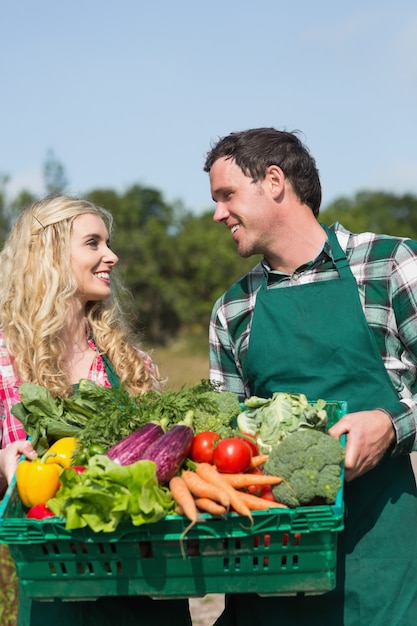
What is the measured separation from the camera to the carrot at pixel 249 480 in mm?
2648

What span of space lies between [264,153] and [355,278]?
2.40ft

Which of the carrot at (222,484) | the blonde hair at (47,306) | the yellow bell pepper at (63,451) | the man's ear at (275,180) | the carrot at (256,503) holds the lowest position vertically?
the carrot at (256,503)

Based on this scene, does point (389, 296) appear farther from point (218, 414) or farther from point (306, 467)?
point (306, 467)

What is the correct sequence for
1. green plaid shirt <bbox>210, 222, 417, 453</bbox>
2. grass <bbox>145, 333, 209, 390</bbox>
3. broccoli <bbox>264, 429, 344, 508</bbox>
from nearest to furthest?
broccoli <bbox>264, 429, 344, 508</bbox> → green plaid shirt <bbox>210, 222, 417, 453</bbox> → grass <bbox>145, 333, 209, 390</bbox>

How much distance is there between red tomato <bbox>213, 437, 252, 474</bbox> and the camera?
2.71m

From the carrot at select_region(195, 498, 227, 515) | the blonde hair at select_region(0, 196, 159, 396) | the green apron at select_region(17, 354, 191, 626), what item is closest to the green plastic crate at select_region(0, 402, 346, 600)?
the carrot at select_region(195, 498, 227, 515)

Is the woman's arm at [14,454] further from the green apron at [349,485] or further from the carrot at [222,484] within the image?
the green apron at [349,485]

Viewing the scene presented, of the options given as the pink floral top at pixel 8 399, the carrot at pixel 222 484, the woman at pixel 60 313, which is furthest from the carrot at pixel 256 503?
the pink floral top at pixel 8 399

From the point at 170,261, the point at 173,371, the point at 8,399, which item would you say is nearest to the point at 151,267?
the point at 170,261

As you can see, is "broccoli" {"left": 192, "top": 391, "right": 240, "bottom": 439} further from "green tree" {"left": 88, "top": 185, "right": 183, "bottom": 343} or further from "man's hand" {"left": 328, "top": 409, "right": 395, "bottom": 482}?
"green tree" {"left": 88, "top": 185, "right": 183, "bottom": 343}

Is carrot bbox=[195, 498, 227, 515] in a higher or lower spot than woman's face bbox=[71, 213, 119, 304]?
lower

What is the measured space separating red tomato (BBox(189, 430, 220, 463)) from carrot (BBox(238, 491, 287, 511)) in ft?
0.89

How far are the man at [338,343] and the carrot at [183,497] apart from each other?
74 centimetres

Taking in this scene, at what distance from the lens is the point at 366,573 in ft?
10.9
